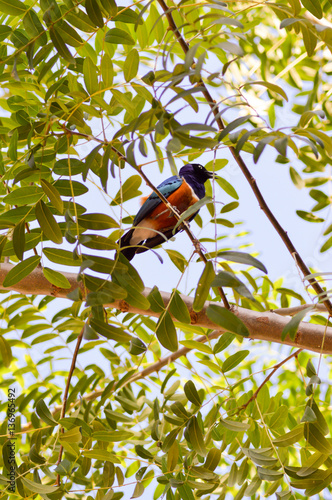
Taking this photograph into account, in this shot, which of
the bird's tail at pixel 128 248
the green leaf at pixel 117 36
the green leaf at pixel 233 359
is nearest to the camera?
the green leaf at pixel 117 36

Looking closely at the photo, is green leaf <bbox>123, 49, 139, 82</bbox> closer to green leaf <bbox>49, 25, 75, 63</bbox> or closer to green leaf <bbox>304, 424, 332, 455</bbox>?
green leaf <bbox>49, 25, 75, 63</bbox>

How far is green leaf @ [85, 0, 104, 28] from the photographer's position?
1.09 metres

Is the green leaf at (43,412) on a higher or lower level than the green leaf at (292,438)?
higher

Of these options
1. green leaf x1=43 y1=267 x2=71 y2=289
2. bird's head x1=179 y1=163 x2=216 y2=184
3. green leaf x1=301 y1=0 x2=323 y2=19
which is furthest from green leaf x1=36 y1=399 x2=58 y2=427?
bird's head x1=179 y1=163 x2=216 y2=184

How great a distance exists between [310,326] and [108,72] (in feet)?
2.93

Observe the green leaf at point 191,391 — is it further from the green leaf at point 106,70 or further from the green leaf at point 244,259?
the green leaf at point 106,70

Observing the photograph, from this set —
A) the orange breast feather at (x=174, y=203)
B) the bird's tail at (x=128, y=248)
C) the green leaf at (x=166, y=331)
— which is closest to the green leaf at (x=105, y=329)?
the green leaf at (x=166, y=331)

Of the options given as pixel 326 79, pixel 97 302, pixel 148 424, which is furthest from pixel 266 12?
pixel 97 302

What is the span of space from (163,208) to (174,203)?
0.13 m

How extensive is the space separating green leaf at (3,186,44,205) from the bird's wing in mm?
755

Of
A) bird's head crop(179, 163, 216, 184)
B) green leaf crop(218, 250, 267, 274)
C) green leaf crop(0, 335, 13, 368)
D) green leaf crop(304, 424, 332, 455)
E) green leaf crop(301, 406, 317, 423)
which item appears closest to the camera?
green leaf crop(218, 250, 267, 274)

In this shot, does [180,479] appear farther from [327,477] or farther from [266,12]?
[266,12]

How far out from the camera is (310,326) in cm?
150

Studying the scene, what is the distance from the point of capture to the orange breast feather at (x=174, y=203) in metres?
2.29
